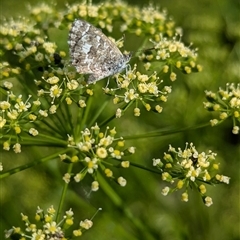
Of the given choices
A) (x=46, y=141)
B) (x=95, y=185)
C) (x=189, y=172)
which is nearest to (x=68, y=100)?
(x=46, y=141)

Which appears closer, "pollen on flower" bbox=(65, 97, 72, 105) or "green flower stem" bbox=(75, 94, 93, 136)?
"pollen on flower" bbox=(65, 97, 72, 105)

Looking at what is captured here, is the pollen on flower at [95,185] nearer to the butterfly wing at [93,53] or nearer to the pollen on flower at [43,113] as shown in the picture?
the pollen on flower at [43,113]

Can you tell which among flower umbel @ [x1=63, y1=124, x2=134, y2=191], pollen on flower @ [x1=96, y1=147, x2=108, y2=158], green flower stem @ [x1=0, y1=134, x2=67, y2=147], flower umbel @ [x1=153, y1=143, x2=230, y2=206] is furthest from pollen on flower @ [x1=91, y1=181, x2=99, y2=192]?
green flower stem @ [x1=0, y1=134, x2=67, y2=147]

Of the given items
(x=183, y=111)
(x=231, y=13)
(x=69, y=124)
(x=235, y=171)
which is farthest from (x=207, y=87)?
(x=69, y=124)

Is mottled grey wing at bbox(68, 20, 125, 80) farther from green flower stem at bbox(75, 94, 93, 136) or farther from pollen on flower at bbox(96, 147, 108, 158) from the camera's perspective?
pollen on flower at bbox(96, 147, 108, 158)

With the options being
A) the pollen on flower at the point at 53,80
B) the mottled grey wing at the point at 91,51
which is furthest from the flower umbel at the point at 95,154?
the mottled grey wing at the point at 91,51

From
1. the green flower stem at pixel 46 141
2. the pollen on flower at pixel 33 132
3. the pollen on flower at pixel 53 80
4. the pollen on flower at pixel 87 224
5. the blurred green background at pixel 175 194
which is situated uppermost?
the pollen on flower at pixel 53 80
